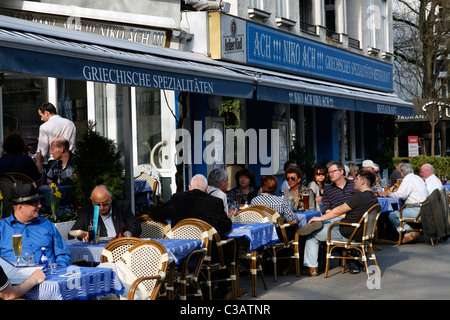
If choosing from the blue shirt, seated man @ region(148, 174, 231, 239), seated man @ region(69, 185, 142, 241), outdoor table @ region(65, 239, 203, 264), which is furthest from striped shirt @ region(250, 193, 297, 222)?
the blue shirt

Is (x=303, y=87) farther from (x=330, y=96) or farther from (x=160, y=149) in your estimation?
(x=160, y=149)

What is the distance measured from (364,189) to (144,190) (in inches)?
157

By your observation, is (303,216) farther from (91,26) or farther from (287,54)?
(287,54)

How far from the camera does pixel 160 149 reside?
1347cm

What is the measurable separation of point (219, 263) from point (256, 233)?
742 millimetres

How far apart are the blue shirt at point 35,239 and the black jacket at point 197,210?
199 cm

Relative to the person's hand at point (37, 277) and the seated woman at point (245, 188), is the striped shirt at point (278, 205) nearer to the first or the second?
the seated woman at point (245, 188)

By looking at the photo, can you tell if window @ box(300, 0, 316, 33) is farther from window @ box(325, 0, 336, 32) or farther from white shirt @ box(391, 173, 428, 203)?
white shirt @ box(391, 173, 428, 203)

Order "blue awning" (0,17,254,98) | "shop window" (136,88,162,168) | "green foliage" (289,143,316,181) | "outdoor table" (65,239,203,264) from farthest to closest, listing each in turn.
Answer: "green foliage" (289,143,316,181) → "shop window" (136,88,162,168) → "outdoor table" (65,239,203,264) → "blue awning" (0,17,254,98)

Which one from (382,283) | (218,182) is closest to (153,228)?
(218,182)

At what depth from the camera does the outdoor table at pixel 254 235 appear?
313 inches

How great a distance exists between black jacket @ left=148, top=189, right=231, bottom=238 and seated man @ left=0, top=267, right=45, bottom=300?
284 cm

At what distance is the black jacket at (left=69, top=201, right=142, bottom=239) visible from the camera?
7148mm

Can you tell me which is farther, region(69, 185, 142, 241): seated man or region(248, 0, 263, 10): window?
region(248, 0, 263, 10): window
